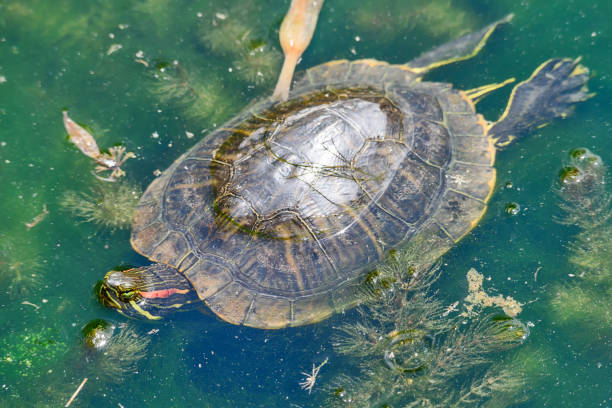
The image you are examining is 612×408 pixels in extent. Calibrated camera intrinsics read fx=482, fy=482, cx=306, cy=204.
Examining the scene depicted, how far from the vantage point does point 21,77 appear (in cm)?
494

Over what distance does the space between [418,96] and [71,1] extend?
3.87m

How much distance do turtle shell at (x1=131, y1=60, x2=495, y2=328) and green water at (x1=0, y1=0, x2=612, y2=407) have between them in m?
0.48

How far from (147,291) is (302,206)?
1.44 m

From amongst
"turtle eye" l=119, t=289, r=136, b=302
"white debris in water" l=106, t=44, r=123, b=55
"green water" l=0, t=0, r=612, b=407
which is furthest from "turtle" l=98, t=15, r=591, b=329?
"white debris in water" l=106, t=44, r=123, b=55

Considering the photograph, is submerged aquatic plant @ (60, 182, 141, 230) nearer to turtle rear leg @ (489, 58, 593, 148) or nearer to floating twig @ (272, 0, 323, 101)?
floating twig @ (272, 0, 323, 101)

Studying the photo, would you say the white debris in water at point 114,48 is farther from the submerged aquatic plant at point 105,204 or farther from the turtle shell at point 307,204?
the turtle shell at point 307,204

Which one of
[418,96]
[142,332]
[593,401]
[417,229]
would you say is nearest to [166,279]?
[142,332]

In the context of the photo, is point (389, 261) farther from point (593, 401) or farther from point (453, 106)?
point (593, 401)

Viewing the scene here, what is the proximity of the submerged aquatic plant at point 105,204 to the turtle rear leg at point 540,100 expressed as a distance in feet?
Answer: 11.3

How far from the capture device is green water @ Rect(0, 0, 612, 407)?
4.06 m

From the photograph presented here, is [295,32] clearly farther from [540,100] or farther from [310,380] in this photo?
[310,380]

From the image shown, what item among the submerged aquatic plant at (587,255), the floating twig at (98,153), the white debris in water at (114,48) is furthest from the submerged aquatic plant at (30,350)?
the submerged aquatic plant at (587,255)

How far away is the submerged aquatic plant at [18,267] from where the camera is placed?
4.21 m

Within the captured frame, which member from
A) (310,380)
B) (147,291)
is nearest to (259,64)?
(147,291)
